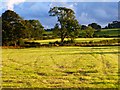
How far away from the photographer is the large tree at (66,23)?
323 feet

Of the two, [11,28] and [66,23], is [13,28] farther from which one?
[66,23]

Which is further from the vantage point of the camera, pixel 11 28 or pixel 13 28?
pixel 11 28

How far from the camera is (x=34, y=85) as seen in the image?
14289 mm

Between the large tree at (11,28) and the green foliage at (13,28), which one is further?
the green foliage at (13,28)

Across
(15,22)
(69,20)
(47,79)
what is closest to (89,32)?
(69,20)

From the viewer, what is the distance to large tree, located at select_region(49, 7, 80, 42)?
323ft

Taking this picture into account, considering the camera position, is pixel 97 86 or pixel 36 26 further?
pixel 36 26

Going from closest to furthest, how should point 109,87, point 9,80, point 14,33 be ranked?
point 109,87 < point 9,80 < point 14,33

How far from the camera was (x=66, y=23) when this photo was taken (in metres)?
101

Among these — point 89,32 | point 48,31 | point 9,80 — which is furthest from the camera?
point 48,31

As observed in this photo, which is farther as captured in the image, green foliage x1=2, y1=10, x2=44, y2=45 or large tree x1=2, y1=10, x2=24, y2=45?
green foliage x1=2, y1=10, x2=44, y2=45

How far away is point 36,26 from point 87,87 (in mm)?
90348

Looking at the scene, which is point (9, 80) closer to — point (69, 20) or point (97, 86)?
point (97, 86)

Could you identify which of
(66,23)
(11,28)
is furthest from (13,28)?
(66,23)
